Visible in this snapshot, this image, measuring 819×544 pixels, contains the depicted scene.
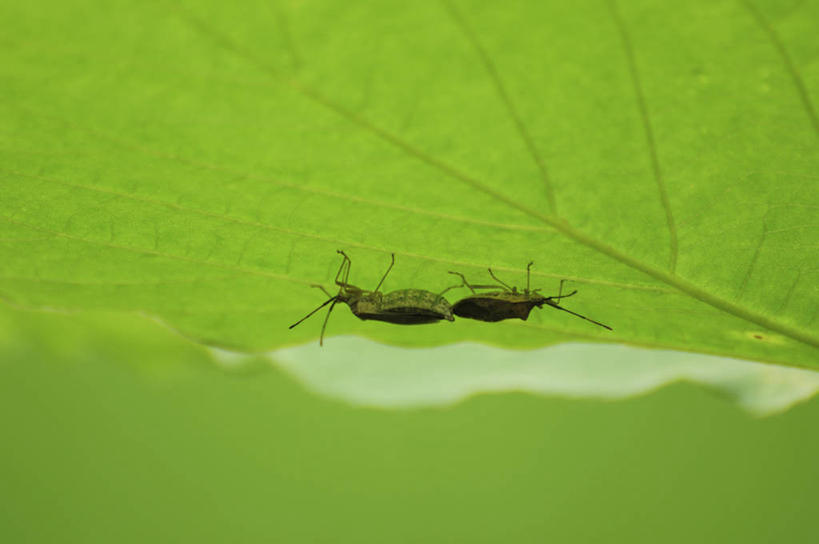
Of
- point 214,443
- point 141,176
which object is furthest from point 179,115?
point 214,443

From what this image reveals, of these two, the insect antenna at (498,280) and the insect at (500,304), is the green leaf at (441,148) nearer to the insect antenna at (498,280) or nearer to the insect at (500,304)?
the insect antenna at (498,280)

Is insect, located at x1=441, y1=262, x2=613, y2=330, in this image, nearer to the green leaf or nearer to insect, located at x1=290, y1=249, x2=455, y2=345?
insect, located at x1=290, y1=249, x2=455, y2=345

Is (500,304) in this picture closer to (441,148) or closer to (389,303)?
(389,303)

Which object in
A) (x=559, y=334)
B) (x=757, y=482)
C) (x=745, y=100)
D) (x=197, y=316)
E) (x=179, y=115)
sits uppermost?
(x=745, y=100)

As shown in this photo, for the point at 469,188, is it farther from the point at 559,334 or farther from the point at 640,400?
the point at 640,400

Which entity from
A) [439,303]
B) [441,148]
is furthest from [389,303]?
[441,148]

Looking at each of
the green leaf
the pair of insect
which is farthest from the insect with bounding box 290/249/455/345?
the green leaf

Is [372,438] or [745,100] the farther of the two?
[372,438]
